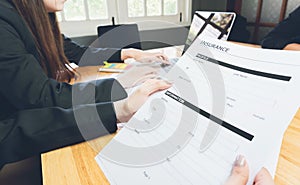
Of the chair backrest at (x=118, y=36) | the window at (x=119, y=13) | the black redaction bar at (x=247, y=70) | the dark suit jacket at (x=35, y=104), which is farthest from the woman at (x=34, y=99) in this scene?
the window at (x=119, y=13)

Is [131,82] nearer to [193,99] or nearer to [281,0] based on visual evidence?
[193,99]

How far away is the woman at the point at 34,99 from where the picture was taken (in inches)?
18.8

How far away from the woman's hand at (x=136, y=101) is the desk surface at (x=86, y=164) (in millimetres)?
66

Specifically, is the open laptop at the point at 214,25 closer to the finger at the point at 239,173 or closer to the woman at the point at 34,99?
the woman at the point at 34,99

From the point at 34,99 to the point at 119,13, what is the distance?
1.83m

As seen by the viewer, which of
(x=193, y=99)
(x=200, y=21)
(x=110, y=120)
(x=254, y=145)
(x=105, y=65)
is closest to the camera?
(x=254, y=145)

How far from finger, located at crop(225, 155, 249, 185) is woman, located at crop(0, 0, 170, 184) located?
0.24 meters

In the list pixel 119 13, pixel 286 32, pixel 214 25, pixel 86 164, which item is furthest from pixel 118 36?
pixel 86 164

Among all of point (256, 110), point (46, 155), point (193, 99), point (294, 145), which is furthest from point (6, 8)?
point (294, 145)

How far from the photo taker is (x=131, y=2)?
2.25m

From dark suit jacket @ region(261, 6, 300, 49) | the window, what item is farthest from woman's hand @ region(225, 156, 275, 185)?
the window

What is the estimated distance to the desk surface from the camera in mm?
420

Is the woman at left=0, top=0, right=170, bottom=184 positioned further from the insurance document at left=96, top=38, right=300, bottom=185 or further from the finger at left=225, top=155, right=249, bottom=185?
the finger at left=225, top=155, right=249, bottom=185

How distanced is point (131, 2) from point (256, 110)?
86.1 inches
